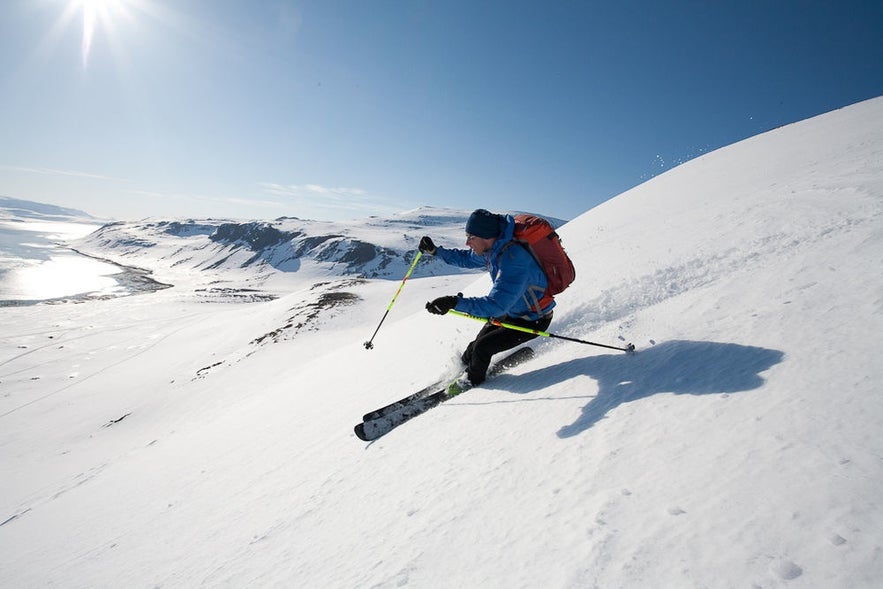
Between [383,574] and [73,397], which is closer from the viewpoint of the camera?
[383,574]

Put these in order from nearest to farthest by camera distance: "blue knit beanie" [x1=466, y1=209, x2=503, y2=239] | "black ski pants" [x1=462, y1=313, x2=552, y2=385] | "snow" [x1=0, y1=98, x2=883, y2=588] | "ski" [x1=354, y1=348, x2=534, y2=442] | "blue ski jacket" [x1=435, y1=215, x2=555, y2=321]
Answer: "snow" [x1=0, y1=98, x2=883, y2=588], "blue ski jacket" [x1=435, y1=215, x2=555, y2=321], "blue knit beanie" [x1=466, y1=209, x2=503, y2=239], "ski" [x1=354, y1=348, x2=534, y2=442], "black ski pants" [x1=462, y1=313, x2=552, y2=385]

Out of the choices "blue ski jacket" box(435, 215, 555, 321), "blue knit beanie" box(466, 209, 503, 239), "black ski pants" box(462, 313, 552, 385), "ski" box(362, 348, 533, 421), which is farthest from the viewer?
"ski" box(362, 348, 533, 421)

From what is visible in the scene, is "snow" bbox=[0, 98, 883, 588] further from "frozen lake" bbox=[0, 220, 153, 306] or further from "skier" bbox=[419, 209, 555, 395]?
"frozen lake" bbox=[0, 220, 153, 306]

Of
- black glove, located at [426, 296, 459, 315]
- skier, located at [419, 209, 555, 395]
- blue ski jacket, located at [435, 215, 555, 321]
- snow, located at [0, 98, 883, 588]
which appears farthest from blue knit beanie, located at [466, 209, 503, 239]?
snow, located at [0, 98, 883, 588]

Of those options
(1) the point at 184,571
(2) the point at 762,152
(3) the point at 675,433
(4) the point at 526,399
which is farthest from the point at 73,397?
(2) the point at 762,152

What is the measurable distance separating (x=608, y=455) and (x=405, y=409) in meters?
3.45

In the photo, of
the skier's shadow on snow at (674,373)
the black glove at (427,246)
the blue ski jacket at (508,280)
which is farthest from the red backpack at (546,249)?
the black glove at (427,246)

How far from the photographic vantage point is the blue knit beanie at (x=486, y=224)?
530cm

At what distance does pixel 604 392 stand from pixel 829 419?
1.85m

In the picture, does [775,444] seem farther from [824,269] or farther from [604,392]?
[824,269]

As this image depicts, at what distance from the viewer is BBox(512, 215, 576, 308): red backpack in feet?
17.5

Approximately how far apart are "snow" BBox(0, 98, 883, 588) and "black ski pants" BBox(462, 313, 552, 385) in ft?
1.06

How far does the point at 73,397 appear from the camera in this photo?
2730 centimetres

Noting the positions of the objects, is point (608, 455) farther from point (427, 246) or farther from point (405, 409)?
point (427, 246)
